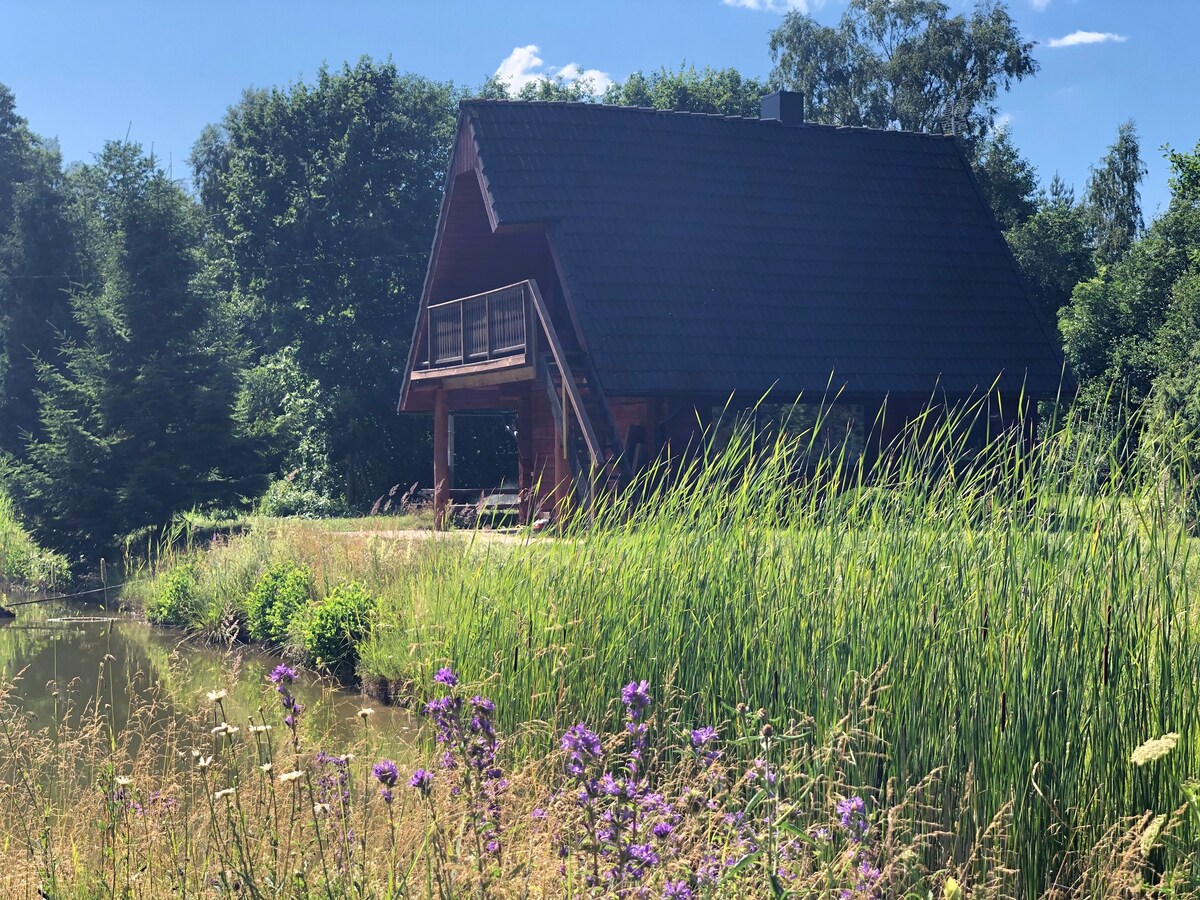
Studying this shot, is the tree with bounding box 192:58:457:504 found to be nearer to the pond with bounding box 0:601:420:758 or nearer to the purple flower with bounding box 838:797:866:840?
the pond with bounding box 0:601:420:758

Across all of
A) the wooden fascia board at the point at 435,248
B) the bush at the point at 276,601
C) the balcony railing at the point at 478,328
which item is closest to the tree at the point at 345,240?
the wooden fascia board at the point at 435,248

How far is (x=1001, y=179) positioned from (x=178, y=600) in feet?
96.9

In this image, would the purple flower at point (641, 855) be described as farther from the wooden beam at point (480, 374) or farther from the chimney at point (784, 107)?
the chimney at point (784, 107)

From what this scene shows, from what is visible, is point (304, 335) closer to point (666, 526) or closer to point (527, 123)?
point (527, 123)

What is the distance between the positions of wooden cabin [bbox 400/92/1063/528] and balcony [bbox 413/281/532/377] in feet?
0.12

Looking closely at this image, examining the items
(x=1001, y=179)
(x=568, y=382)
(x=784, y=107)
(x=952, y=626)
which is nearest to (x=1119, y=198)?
(x=1001, y=179)

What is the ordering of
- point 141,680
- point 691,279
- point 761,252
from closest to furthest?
1. point 141,680
2. point 691,279
3. point 761,252

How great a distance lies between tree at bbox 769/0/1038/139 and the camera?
36.9 metres

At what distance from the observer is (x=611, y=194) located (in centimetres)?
1866

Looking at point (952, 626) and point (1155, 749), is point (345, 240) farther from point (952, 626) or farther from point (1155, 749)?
point (1155, 749)

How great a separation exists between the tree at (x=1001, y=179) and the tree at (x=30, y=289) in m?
25.1

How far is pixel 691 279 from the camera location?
18.3m

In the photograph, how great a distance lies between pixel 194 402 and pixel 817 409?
31.7ft

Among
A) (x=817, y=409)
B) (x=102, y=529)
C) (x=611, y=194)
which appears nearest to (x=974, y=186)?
(x=817, y=409)
